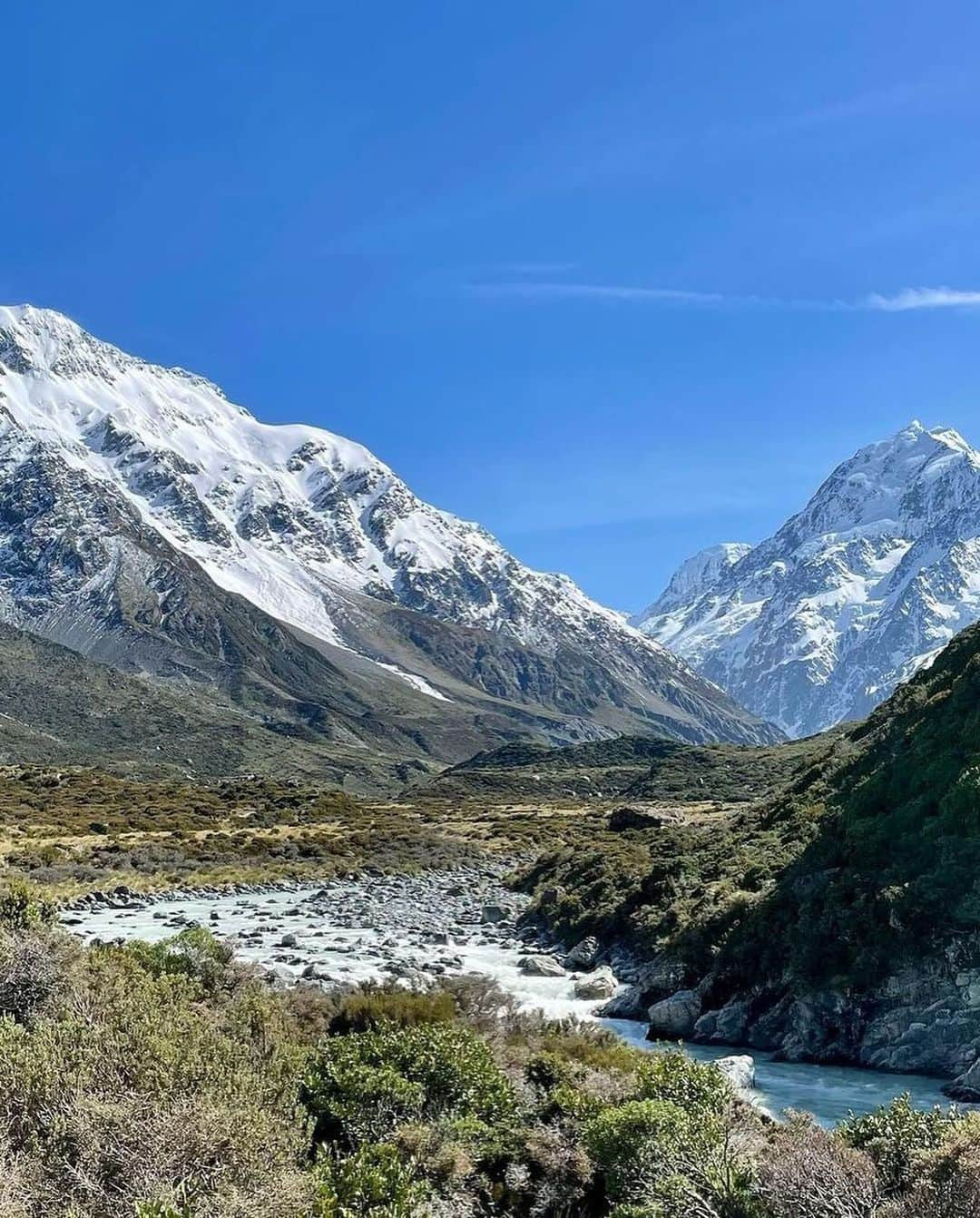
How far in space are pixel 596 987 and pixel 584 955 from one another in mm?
4811

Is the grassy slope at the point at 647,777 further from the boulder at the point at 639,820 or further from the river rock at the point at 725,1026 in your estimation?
the river rock at the point at 725,1026

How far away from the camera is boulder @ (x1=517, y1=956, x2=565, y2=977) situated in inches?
1185

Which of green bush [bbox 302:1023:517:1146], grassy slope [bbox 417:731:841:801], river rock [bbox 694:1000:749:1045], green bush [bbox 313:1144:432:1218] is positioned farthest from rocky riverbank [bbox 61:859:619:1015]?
grassy slope [bbox 417:731:841:801]

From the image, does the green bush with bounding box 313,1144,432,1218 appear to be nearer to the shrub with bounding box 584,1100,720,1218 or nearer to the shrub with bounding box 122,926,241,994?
the shrub with bounding box 584,1100,720,1218

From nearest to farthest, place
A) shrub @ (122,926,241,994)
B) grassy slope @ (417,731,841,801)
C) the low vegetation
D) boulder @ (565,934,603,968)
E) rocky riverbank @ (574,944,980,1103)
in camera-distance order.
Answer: the low vegetation, shrub @ (122,926,241,994), rocky riverbank @ (574,944,980,1103), boulder @ (565,934,603,968), grassy slope @ (417,731,841,801)

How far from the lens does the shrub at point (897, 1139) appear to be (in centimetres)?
939

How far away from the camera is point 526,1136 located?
12.0 m

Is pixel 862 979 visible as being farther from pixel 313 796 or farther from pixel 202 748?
pixel 202 748

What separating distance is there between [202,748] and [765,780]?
129m

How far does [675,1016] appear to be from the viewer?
78.5ft

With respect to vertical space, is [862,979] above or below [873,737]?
below

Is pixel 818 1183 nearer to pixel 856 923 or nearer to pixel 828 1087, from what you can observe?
pixel 828 1087

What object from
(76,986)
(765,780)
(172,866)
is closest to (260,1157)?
(76,986)

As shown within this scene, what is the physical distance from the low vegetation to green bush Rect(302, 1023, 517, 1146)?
31 millimetres
